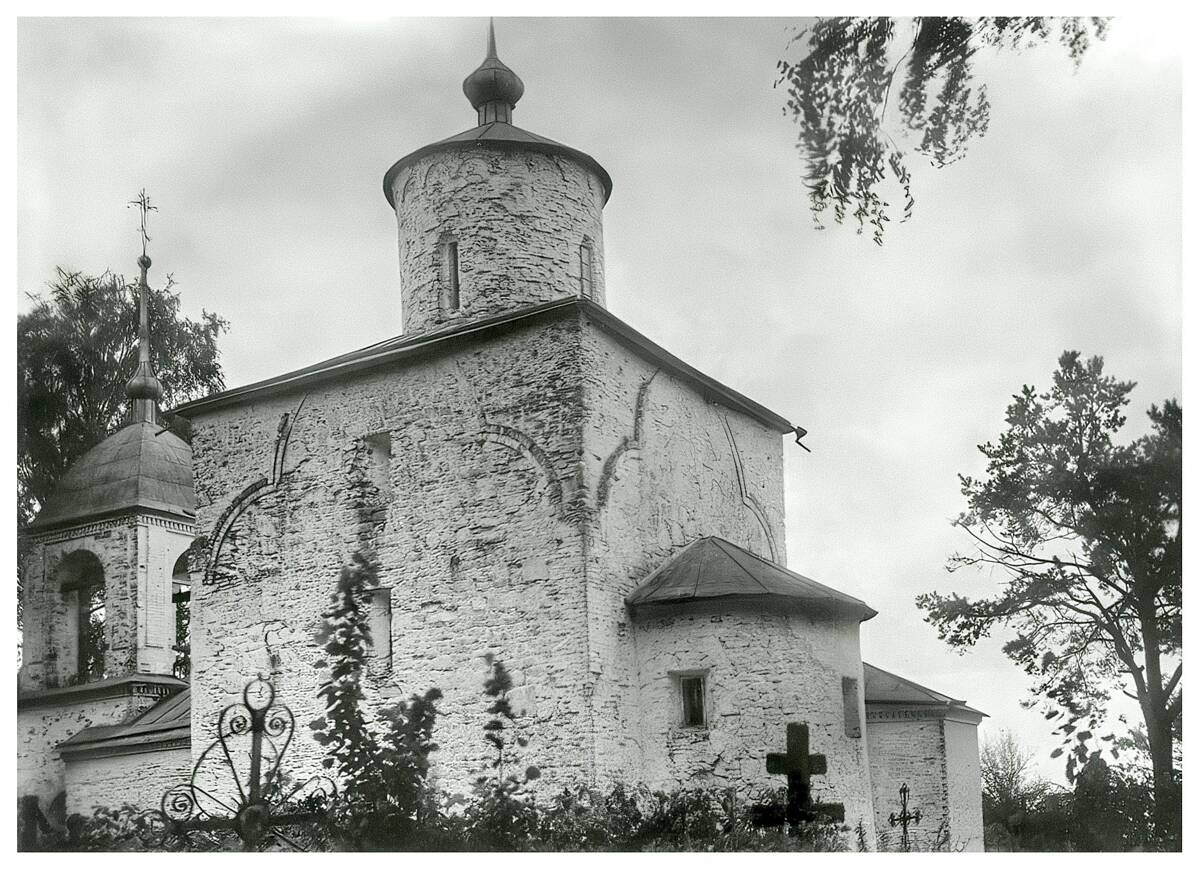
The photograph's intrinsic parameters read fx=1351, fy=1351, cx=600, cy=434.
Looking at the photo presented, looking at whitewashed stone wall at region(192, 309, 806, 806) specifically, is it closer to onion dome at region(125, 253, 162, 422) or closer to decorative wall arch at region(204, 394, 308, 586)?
decorative wall arch at region(204, 394, 308, 586)

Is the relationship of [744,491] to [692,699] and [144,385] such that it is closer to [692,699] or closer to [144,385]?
[692,699]

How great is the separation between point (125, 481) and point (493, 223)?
558 cm

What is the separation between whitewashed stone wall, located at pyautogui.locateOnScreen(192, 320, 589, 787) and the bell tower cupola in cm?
137

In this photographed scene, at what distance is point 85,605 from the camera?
48.9 ft

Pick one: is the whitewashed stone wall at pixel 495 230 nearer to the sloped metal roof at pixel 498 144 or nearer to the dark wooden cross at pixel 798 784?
the sloped metal roof at pixel 498 144

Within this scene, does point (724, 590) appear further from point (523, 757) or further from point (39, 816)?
point (39, 816)

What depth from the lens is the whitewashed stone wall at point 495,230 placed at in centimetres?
1201

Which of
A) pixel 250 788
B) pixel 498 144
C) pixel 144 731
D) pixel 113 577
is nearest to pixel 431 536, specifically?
pixel 250 788

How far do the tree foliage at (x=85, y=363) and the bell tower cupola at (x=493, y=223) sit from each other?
1980 mm

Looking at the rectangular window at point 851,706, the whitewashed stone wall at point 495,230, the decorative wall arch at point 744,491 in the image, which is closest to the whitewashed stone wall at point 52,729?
the whitewashed stone wall at point 495,230

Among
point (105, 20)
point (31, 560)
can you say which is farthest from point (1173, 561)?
point (31, 560)

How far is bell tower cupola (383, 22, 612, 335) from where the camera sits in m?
12.0

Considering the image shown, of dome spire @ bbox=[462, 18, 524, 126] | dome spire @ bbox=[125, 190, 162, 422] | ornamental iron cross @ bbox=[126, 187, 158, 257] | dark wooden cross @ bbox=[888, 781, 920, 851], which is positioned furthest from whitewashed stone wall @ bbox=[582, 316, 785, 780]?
dome spire @ bbox=[125, 190, 162, 422]

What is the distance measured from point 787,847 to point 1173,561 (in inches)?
124
